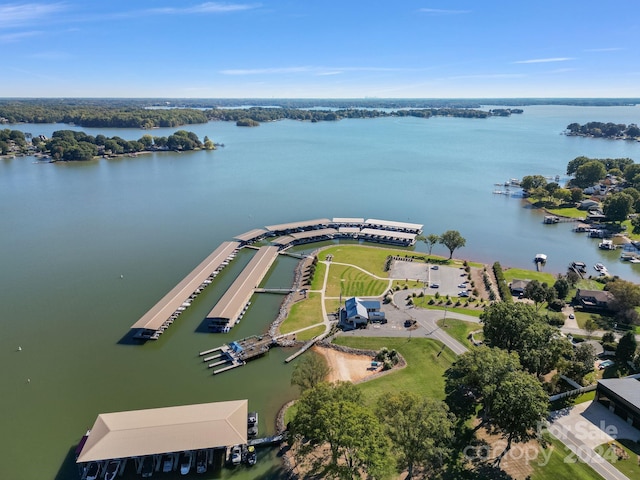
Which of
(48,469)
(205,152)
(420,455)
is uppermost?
(205,152)

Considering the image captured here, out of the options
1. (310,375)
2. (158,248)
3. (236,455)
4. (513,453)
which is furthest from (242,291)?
(513,453)

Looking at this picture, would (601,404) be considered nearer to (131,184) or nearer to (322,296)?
(322,296)

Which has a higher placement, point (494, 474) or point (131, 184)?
point (131, 184)

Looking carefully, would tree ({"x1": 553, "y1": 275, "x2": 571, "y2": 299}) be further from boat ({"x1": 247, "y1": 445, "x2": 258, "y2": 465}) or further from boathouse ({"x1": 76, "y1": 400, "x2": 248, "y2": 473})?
boathouse ({"x1": 76, "y1": 400, "x2": 248, "y2": 473})

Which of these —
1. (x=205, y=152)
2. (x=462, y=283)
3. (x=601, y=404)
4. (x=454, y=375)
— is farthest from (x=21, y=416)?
(x=205, y=152)

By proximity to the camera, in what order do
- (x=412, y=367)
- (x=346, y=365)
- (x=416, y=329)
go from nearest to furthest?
(x=412, y=367)
(x=346, y=365)
(x=416, y=329)

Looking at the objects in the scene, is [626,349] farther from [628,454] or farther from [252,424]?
[252,424]
